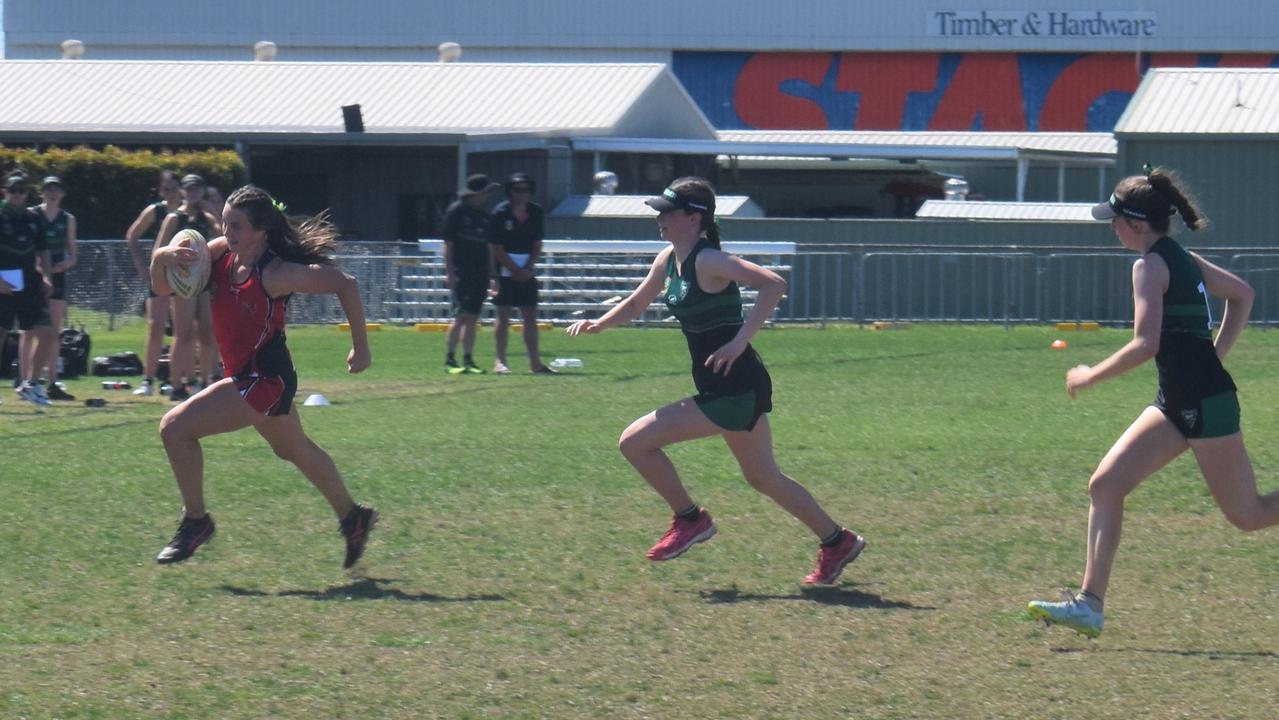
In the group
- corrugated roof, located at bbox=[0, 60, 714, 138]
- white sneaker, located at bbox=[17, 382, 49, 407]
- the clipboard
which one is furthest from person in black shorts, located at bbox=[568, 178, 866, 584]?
corrugated roof, located at bbox=[0, 60, 714, 138]

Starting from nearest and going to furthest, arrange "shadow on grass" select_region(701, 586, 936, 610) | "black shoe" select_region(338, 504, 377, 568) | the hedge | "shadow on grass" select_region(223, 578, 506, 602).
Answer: "shadow on grass" select_region(701, 586, 936, 610) < "shadow on grass" select_region(223, 578, 506, 602) < "black shoe" select_region(338, 504, 377, 568) < the hedge

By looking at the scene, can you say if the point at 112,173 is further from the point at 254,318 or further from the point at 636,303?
the point at 636,303

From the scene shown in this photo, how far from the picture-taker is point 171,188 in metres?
13.8

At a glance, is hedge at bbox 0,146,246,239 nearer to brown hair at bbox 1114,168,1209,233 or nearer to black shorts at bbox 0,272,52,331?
black shorts at bbox 0,272,52,331

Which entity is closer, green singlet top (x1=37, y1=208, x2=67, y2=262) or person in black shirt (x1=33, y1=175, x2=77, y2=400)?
person in black shirt (x1=33, y1=175, x2=77, y2=400)

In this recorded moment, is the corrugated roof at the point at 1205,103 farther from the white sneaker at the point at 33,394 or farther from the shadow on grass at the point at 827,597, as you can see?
the shadow on grass at the point at 827,597

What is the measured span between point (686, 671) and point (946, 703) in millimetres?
923

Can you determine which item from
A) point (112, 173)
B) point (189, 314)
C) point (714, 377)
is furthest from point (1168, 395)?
point (112, 173)

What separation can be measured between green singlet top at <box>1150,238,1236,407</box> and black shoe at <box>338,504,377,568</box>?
3484 mm

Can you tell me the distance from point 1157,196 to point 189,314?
30.5 ft

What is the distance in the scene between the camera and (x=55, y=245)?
580 inches

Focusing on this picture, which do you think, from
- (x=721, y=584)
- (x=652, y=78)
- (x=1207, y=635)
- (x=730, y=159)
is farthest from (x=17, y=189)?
(x=730, y=159)

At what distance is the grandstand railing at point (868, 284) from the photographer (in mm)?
25062

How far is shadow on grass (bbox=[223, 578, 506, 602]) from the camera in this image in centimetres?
718
